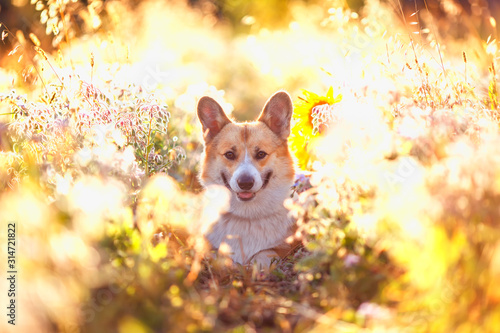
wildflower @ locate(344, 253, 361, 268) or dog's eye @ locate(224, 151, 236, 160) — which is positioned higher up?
dog's eye @ locate(224, 151, 236, 160)

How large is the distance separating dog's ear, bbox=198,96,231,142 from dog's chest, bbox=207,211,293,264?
79 cm

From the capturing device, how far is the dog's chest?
361cm

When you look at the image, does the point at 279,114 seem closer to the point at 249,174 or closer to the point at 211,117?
the point at 211,117

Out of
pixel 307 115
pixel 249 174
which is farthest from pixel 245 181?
pixel 307 115

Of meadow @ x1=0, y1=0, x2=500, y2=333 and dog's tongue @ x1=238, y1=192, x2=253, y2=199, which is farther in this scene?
dog's tongue @ x1=238, y1=192, x2=253, y2=199

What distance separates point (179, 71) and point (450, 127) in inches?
250

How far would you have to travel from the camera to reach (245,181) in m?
3.62

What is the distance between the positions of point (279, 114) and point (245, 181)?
81 centimetres

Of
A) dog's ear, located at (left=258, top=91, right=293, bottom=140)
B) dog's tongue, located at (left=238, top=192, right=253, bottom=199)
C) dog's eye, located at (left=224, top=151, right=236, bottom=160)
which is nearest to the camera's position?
dog's tongue, located at (left=238, top=192, right=253, bottom=199)

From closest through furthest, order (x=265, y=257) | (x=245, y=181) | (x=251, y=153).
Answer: (x=265, y=257) < (x=245, y=181) < (x=251, y=153)

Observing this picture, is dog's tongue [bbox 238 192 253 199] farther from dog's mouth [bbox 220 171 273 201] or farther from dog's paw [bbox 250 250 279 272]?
dog's paw [bbox 250 250 279 272]

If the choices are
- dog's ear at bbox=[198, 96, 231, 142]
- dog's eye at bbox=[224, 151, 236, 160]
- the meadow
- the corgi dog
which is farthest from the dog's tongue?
dog's ear at bbox=[198, 96, 231, 142]

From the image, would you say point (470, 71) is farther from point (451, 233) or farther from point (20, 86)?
point (20, 86)

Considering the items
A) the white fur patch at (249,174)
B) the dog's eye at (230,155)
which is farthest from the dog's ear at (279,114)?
the white fur patch at (249,174)
